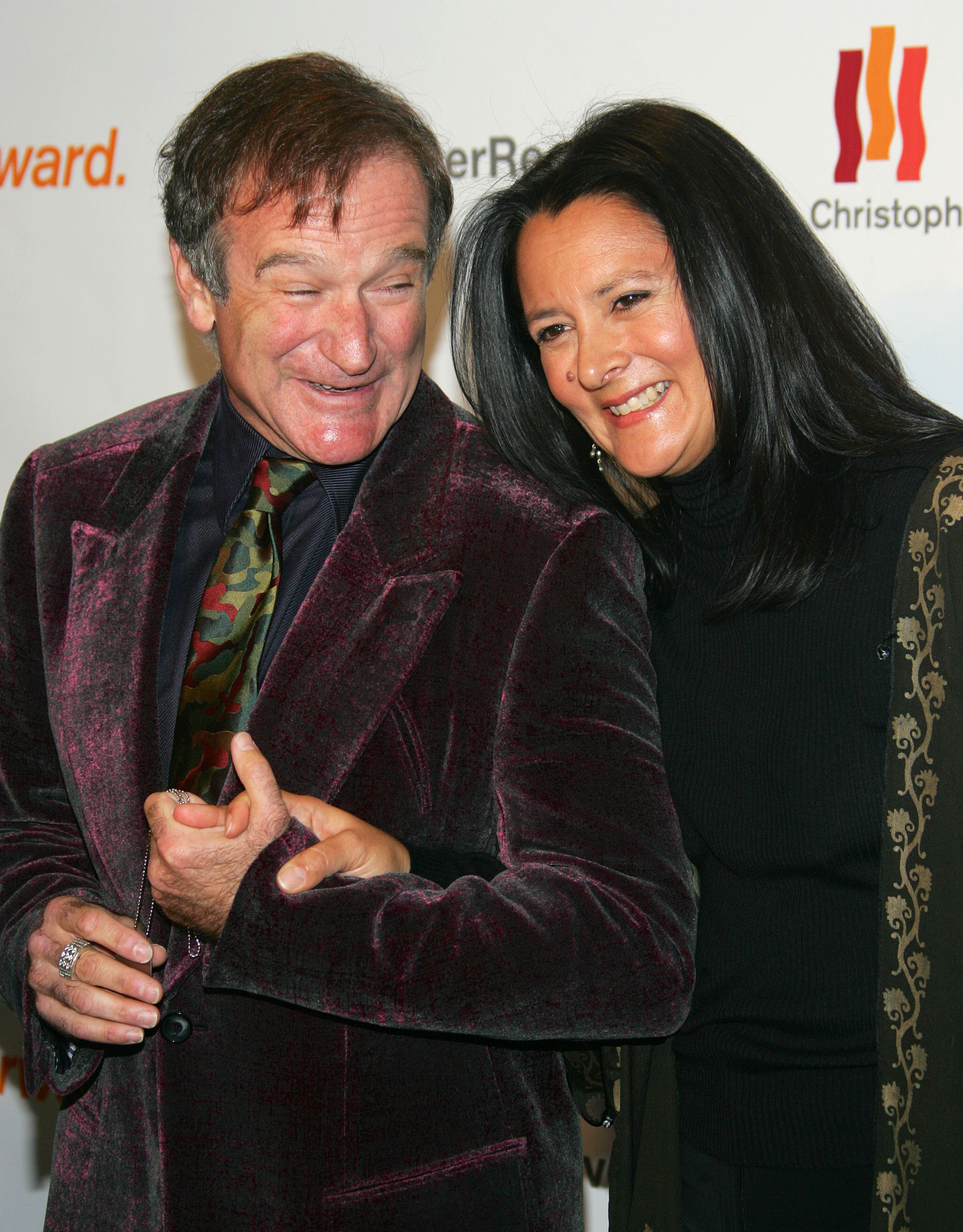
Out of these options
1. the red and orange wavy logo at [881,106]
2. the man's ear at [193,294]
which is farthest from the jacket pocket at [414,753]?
the red and orange wavy logo at [881,106]

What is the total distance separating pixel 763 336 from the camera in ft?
4.88

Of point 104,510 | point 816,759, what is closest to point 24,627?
point 104,510

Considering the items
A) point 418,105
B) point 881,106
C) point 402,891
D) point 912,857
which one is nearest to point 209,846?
point 402,891

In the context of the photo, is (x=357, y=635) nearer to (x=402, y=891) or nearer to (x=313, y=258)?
(x=402, y=891)

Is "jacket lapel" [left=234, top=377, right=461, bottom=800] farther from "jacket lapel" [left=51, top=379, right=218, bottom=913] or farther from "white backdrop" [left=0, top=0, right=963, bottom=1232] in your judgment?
"white backdrop" [left=0, top=0, right=963, bottom=1232]

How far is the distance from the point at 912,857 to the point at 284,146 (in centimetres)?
116

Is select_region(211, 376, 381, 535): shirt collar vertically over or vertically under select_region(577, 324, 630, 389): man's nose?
under

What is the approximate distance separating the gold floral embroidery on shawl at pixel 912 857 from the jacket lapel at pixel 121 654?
2.96 feet

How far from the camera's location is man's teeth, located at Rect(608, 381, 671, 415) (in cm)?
156

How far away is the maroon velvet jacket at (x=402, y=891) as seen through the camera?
3.94 ft

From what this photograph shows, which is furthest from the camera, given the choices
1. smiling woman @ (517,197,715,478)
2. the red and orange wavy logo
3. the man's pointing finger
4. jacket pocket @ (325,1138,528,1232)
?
the red and orange wavy logo

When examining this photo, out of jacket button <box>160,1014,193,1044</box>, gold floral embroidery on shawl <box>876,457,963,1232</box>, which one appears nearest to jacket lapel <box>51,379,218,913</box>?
jacket button <box>160,1014,193,1044</box>

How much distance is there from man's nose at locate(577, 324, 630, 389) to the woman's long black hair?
4.2 inches

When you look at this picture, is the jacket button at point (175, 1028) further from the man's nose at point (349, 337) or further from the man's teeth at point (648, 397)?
the man's teeth at point (648, 397)
